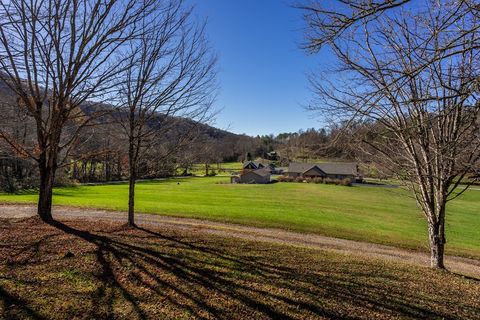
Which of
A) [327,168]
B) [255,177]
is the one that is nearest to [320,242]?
[255,177]

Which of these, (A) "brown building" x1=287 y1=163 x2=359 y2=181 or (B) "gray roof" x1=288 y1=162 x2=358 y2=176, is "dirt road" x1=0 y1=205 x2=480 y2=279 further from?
(B) "gray roof" x1=288 y1=162 x2=358 y2=176

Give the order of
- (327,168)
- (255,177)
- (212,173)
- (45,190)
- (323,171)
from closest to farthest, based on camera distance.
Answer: (45,190) < (255,177) < (323,171) < (327,168) < (212,173)

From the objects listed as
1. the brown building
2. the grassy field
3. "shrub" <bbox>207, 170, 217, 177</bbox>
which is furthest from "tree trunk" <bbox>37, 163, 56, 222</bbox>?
"shrub" <bbox>207, 170, 217, 177</bbox>

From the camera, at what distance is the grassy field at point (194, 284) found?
3785 millimetres

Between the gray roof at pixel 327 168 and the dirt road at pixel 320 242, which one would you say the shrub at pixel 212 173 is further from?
the dirt road at pixel 320 242

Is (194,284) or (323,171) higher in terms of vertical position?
(323,171)

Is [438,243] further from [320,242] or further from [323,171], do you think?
[323,171]

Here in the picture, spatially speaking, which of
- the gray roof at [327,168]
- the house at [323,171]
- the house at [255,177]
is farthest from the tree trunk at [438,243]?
the gray roof at [327,168]

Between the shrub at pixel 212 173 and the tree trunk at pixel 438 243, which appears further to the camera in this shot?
the shrub at pixel 212 173

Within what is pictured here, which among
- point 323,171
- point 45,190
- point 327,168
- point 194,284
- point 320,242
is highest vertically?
point 327,168

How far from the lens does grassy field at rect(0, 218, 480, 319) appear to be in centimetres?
379

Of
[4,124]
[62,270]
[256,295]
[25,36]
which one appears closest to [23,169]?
[4,124]

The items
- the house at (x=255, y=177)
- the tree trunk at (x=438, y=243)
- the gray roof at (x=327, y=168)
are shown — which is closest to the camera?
the tree trunk at (x=438, y=243)

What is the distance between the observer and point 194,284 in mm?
4609
